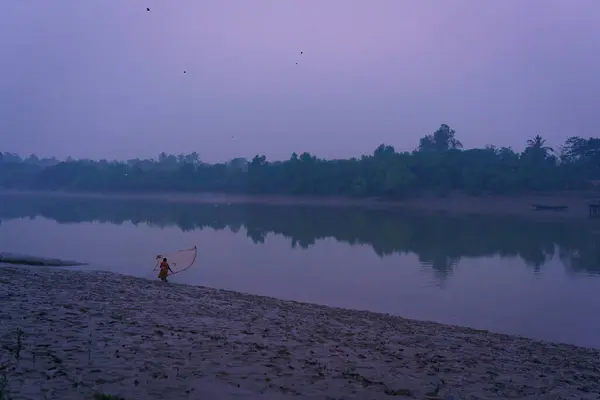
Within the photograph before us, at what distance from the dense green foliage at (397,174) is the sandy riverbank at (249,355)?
5376 centimetres

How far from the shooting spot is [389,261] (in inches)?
989

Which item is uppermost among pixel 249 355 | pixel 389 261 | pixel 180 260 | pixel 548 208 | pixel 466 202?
pixel 466 202

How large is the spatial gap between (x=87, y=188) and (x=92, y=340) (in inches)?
3743

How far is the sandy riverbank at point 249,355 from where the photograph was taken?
673 cm

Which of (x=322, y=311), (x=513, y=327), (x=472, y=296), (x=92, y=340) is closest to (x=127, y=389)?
(x=92, y=340)

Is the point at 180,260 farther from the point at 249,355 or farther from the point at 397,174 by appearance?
the point at 397,174

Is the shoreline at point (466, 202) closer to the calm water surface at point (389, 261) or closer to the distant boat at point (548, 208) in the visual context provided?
the distant boat at point (548, 208)

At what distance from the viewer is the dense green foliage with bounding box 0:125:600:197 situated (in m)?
62.2

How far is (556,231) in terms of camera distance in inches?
1564

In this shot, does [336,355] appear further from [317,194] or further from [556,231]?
[317,194]

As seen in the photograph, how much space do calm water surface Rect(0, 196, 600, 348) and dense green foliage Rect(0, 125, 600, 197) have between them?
1661 centimetres

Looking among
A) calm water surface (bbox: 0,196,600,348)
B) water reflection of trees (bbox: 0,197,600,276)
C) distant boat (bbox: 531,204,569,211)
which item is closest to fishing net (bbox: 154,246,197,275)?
calm water surface (bbox: 0,196,600,348)

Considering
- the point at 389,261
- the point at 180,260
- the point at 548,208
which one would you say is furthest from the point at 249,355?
the point at 548,208

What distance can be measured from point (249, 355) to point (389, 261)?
691 inches
